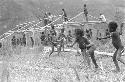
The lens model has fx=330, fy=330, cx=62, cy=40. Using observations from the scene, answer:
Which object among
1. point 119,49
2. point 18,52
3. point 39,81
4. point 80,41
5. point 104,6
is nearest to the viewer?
point 39,81

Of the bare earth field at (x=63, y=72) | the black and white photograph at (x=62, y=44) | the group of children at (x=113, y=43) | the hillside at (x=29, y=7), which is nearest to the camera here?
the bare earth field at (x=63, y=72)

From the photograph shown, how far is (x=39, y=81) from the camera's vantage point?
6.53m

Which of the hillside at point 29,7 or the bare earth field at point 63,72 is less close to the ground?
the hillside at point 29,7

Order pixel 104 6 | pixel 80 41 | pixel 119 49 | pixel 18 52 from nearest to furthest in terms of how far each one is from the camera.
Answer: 1. pixel 119 49
2. pixel 80 41
3. pixel 18 52
4. pixel 104 6

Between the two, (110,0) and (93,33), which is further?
(110,0)

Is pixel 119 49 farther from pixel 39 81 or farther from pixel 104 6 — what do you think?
pixel 104 6

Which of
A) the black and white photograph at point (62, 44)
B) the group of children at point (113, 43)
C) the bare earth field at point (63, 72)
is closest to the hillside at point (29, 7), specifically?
the black and white photograph at point (62, 44)

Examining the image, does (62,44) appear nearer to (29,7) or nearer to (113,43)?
(113,43)

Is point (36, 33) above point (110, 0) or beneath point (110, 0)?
beneath

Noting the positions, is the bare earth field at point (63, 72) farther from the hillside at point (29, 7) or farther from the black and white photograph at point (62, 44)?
the hillside at point (29, 7)

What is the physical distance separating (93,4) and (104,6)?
217 cm

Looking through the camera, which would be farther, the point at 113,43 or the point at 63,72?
the point at 113,43

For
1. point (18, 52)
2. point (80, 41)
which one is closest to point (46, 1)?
point (18, 52)

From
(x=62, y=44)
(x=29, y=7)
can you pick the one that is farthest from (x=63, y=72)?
(x=29, y=7)
